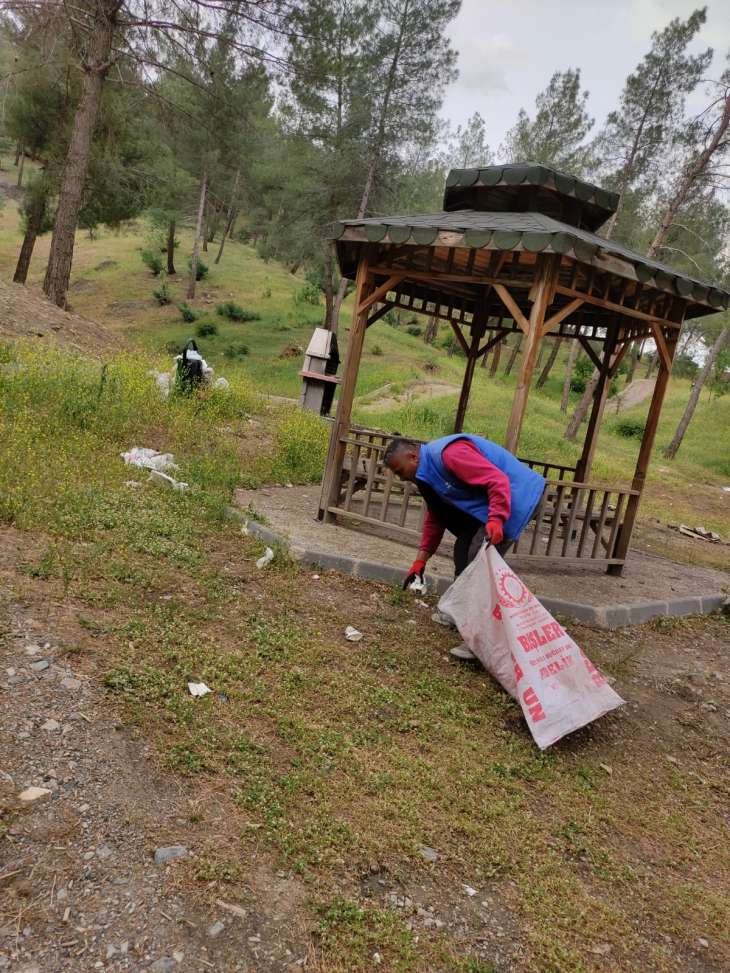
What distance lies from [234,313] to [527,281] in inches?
1010

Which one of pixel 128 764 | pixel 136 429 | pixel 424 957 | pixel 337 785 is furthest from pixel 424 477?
pixel 136 429

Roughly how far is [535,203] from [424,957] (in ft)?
22.1

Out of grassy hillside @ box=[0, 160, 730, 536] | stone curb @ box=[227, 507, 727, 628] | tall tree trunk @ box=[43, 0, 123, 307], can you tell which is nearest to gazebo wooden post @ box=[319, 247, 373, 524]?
stone curb @ box=[227, 507, 727, 628]

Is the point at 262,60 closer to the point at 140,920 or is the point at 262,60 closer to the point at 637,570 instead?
the point at 637,570

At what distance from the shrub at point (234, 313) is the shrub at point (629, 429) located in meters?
16.5

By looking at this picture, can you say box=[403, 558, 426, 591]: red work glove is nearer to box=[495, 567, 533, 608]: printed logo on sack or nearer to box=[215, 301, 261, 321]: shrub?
box=[495, 567, 533, 608]: printed logo on sack

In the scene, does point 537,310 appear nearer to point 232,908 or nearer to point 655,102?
point 232,908

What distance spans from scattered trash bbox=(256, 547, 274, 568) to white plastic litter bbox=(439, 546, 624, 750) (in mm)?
1986

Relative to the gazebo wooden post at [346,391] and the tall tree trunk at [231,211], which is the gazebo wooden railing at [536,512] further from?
the tall tree trunk at [231,211]

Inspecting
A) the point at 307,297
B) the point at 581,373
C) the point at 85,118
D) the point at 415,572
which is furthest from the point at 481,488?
the point at 307,297

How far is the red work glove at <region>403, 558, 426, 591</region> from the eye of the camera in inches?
201

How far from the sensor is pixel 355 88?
2103cm

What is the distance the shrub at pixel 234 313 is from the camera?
3080 centimetres

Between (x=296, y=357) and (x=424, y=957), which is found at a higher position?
(x=296, y=357)
